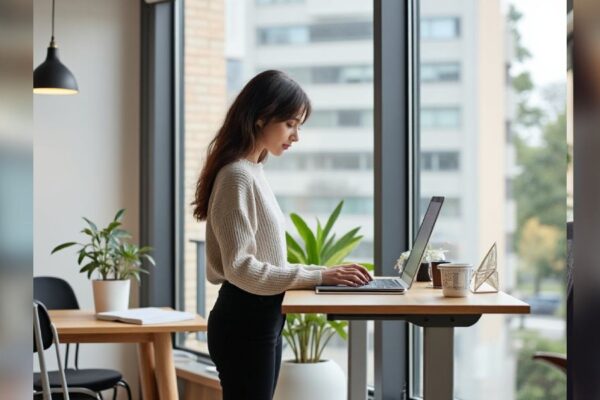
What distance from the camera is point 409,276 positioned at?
2.50 m

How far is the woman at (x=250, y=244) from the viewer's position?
2.15m

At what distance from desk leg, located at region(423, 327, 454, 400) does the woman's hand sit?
404 mm

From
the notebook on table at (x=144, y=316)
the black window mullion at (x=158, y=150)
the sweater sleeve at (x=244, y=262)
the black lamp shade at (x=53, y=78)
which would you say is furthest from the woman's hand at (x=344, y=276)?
the black window mullion at (x=158, y=150)

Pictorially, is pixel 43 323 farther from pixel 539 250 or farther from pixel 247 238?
pixel 539 250

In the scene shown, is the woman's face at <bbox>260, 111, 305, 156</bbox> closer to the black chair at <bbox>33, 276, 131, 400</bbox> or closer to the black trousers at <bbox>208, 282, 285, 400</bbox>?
the black trousers at <bbox>208, 282, 285, 400</bbox>

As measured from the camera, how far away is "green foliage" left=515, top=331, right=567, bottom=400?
278cm

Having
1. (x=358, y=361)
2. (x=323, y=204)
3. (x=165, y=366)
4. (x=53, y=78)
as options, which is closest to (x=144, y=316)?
(x=165, y=366)

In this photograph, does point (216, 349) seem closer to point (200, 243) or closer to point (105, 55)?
point (200, 243)

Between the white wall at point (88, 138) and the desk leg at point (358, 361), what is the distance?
250cm

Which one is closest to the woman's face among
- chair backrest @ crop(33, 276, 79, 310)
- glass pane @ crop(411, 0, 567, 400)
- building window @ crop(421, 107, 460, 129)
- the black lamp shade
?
glass pane @ crop(411, 0, 567, 400)

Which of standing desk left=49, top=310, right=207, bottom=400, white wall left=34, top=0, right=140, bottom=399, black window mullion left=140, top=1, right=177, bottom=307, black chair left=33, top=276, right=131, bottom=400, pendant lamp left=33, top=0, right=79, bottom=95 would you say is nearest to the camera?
standing desk left=49, top=310, right=207, bottom=400

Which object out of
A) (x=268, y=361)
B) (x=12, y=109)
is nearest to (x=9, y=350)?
(x=12, y=109)

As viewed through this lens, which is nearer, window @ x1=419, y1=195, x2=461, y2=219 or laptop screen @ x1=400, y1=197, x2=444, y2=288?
laptop screen @ x1=400, y1=197, x2=444, y2=288

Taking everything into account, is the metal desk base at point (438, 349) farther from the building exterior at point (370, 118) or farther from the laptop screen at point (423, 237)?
the building exterior at point (370, 118)
